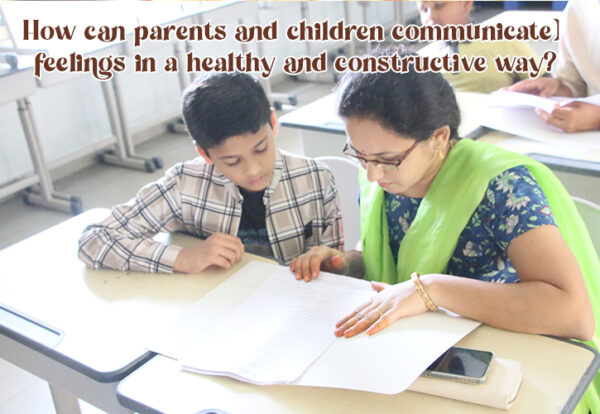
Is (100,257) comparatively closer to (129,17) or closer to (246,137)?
(246,137)

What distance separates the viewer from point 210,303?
122cm

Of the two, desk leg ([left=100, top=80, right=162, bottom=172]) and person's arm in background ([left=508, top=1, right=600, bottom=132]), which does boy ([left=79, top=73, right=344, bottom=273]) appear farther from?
desk leg ([left=100, top=80, right=162, bottom=172])

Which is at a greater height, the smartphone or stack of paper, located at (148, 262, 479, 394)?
the smartphone

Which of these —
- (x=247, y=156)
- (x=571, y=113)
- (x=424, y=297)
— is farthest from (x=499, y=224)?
(x=571, y=113)

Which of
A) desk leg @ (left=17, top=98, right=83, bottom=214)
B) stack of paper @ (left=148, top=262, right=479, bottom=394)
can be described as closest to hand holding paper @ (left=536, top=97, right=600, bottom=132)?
stack of paper @ (left=148, top=262, right=479, bottom=394)

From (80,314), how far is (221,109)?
506mm

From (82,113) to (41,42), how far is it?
625 mm

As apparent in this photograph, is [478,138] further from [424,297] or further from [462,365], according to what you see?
[462,365]

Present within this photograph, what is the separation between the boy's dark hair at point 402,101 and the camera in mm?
1117

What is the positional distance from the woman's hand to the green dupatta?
0.15 m

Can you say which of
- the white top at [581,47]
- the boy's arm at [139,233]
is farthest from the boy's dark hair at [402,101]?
the white top at [581,47]

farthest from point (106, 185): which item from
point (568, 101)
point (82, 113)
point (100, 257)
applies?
point (568, 101)

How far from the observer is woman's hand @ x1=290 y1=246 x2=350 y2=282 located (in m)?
1.24

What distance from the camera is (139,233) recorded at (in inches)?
57.4
